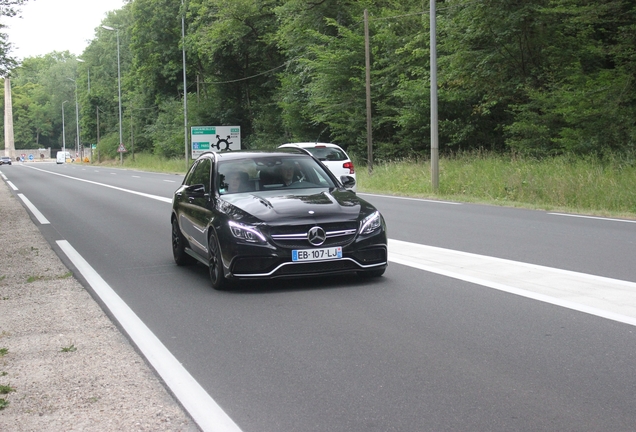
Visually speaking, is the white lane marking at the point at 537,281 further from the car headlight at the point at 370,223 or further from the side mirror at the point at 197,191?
the side mirror at the point at 197,191

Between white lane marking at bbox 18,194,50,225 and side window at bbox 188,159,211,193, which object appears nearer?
side window at bbox 188,159,211,193

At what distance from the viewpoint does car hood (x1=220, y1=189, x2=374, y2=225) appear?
334 inches

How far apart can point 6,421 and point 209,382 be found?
1275 mm

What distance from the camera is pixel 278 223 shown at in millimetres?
8383

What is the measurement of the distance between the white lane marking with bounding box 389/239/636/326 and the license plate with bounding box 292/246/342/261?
162 cm

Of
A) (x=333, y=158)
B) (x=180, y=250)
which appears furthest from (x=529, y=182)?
(x=180, y=250)

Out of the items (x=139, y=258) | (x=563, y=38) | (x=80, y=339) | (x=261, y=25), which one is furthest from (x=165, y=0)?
(x=80, y=339)

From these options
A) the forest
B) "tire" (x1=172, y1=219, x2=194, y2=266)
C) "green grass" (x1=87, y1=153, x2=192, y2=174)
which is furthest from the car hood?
"green grass" (x1=87, y1=153, x2=192, y2=174)

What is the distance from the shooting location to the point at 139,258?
38.7ft

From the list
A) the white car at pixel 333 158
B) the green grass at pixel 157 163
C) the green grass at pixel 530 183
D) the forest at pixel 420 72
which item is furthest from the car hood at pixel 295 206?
the green grass at pixel 157 163

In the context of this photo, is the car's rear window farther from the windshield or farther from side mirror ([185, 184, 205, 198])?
side mirror ([185, 184, 205, 198])

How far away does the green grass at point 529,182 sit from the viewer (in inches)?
749

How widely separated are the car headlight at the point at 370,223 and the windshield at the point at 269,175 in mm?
1127

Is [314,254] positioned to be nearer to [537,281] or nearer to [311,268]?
[311,268]
